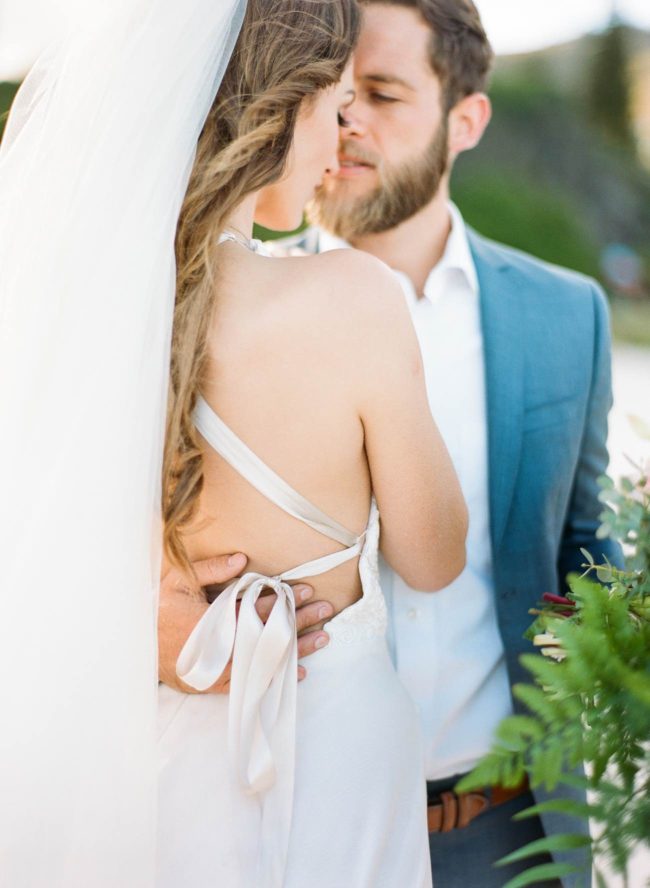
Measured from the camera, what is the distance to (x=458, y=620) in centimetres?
258

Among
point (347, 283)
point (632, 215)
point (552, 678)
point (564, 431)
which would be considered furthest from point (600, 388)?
point (632, 215)

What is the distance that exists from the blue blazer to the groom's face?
11.2 inches

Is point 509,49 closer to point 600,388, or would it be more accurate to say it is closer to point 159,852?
point 600,388

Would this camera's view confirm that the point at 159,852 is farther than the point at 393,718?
No

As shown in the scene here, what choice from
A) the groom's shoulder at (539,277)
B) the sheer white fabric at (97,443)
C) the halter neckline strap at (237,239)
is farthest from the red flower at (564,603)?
the groom's shoulder at (539,277)

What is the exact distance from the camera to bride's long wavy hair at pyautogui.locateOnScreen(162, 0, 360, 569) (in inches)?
71.6

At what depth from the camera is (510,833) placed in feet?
8.68

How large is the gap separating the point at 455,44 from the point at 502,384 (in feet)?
3.51

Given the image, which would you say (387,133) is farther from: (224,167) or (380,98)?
(224,167)

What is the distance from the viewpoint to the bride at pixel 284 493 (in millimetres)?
1811

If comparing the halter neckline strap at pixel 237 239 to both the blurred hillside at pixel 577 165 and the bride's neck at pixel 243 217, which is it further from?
the blurred hillside at pixel 577 165

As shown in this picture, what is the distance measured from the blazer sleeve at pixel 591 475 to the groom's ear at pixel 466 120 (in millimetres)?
784

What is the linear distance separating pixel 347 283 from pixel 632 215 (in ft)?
71.5

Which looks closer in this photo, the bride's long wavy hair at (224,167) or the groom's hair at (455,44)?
the bride's long wavy hair at (224,167)
